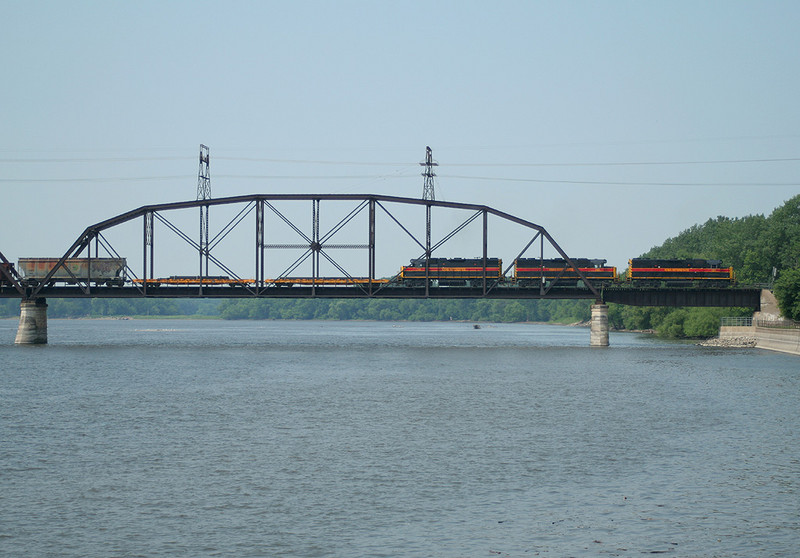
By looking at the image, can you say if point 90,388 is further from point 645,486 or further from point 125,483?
point 645,486

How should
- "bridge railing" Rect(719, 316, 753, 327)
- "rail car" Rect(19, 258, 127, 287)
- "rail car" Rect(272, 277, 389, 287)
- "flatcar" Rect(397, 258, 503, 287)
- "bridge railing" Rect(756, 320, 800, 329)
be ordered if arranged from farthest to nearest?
"bridge railing" Rect(719, 316, 753, 327) → "rail car" Rect(19, 258, 127, 287) → "flatcar" Rect(397, 258, 503, 287) → "rail car" Rect(272, 277, 389, 287) → "bridge railing" Rect(756, 320, 800, 329)

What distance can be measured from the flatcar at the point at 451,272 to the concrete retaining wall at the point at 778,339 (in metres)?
33.8

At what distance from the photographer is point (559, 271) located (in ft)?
395

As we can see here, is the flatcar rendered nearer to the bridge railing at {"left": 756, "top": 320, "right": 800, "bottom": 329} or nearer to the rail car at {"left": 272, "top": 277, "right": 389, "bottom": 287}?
the rail car at {"left": 272, "top": 277, "right": 389, "bottom": 287}

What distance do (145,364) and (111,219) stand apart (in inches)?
1447

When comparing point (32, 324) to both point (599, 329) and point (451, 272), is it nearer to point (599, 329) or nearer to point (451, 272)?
point (451, 272)

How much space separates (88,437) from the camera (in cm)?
4097

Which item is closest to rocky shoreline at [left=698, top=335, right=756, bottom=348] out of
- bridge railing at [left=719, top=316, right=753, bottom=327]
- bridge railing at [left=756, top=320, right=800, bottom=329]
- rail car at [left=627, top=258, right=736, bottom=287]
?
bridge railing at [left=756, top=320, right=800, bottom=329]

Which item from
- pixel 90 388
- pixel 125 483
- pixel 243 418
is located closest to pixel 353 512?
pixel 125 483

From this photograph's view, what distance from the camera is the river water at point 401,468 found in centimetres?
2405

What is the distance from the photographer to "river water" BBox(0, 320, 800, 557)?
2405 centimetres

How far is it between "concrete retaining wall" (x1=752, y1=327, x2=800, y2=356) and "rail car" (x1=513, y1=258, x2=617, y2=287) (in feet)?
65.1

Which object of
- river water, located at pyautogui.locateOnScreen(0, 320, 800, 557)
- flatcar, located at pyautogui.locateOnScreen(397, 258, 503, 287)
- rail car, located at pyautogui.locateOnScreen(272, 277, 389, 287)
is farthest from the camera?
flatcar, located at pyautogui.locateOnScreen(397, 258, 503, 287)

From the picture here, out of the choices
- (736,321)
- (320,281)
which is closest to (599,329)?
(736,321)
